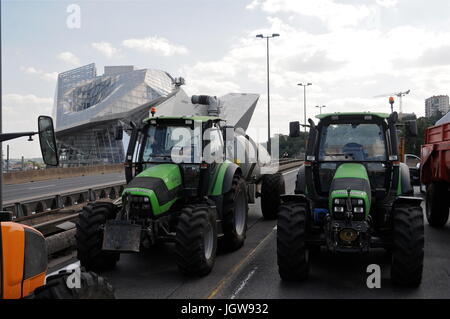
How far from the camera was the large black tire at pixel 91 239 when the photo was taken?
6938mm

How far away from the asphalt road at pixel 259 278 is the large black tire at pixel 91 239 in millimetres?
269

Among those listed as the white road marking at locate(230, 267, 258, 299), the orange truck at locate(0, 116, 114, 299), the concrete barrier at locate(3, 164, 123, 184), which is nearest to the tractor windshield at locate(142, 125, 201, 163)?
the white road marking at locate(230, 267, 258, 299)

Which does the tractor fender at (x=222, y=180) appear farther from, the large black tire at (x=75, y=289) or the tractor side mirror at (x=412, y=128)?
the large black tire at (x=75, y=289)

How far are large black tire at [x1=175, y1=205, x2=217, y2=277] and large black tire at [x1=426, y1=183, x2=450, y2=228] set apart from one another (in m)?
6.64

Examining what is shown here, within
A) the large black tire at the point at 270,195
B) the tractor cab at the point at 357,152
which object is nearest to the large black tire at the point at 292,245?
the tractor cab at the point at 357,152

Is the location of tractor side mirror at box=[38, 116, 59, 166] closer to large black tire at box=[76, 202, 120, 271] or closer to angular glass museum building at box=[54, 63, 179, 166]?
large black tire at box=[76, 202, 120, 271]

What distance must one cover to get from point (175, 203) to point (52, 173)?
29.2m

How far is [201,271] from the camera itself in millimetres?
6770

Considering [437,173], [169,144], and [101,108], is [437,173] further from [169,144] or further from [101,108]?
[101,108]

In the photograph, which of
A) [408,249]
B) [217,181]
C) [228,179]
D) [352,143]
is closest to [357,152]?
[352,143]

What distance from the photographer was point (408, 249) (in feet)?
20.4

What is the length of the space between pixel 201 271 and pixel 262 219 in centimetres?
619
